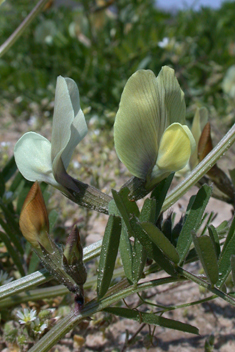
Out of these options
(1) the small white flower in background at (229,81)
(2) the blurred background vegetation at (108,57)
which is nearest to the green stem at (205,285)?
(2) the blurred background vegetation at (108,57)

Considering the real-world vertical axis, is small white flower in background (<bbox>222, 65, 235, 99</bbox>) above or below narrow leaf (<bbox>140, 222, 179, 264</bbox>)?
above

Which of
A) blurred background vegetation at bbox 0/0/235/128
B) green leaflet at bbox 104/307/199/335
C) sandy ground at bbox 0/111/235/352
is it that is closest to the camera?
green leaflet at bbox 104/307/199/335

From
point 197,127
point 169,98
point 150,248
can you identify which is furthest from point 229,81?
point 150,248

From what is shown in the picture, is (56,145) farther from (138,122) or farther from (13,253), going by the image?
(13,253)

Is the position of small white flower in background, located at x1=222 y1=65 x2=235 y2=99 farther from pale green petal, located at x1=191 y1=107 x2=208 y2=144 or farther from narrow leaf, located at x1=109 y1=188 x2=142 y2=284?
narrow leaf, located at x1=109 y1=188 x2=142 y2=284

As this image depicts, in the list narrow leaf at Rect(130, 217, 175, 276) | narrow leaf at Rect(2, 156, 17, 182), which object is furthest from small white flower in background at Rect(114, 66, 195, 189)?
narrow leaf at Rect(2, 156, 17, 182)

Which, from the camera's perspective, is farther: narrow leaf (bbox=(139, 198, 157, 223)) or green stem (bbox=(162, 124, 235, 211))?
green stem (bbox=(162, 124, 235, 211))

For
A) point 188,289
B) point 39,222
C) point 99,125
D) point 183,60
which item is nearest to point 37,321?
point 39,222
